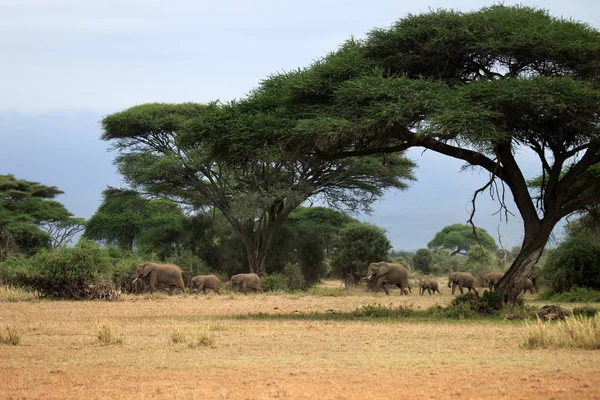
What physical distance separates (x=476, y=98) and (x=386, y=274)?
1486cm

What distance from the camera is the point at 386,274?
32.0 meters

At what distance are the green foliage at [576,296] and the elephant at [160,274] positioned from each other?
1268 cm

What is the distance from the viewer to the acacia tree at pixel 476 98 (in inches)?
693

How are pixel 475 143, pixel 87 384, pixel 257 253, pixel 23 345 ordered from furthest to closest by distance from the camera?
pixel 257 253 < pixel 475 143 < pixel 23 345 < pixel 87 384

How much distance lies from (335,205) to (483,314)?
2502cm

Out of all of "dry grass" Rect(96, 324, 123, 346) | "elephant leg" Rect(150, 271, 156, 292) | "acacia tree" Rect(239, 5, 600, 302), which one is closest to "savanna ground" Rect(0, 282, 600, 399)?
"dry grass" Rect(96, 324, 123, 346)

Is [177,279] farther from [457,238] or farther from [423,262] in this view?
[457,238]

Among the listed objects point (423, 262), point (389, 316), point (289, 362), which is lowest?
point (289, 362)

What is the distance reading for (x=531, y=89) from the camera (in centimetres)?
1753

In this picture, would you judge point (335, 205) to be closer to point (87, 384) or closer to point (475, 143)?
point (475, 143)

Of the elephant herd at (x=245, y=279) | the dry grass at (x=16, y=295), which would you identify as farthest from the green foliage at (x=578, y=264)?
the dry grass at (x=16, y=295)

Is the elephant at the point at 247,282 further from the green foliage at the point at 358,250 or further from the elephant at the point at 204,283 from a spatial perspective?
the green foliage at the point at 358,250

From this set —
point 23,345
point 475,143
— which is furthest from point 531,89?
point 23,345

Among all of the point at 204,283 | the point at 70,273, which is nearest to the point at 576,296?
the point at 204,283
